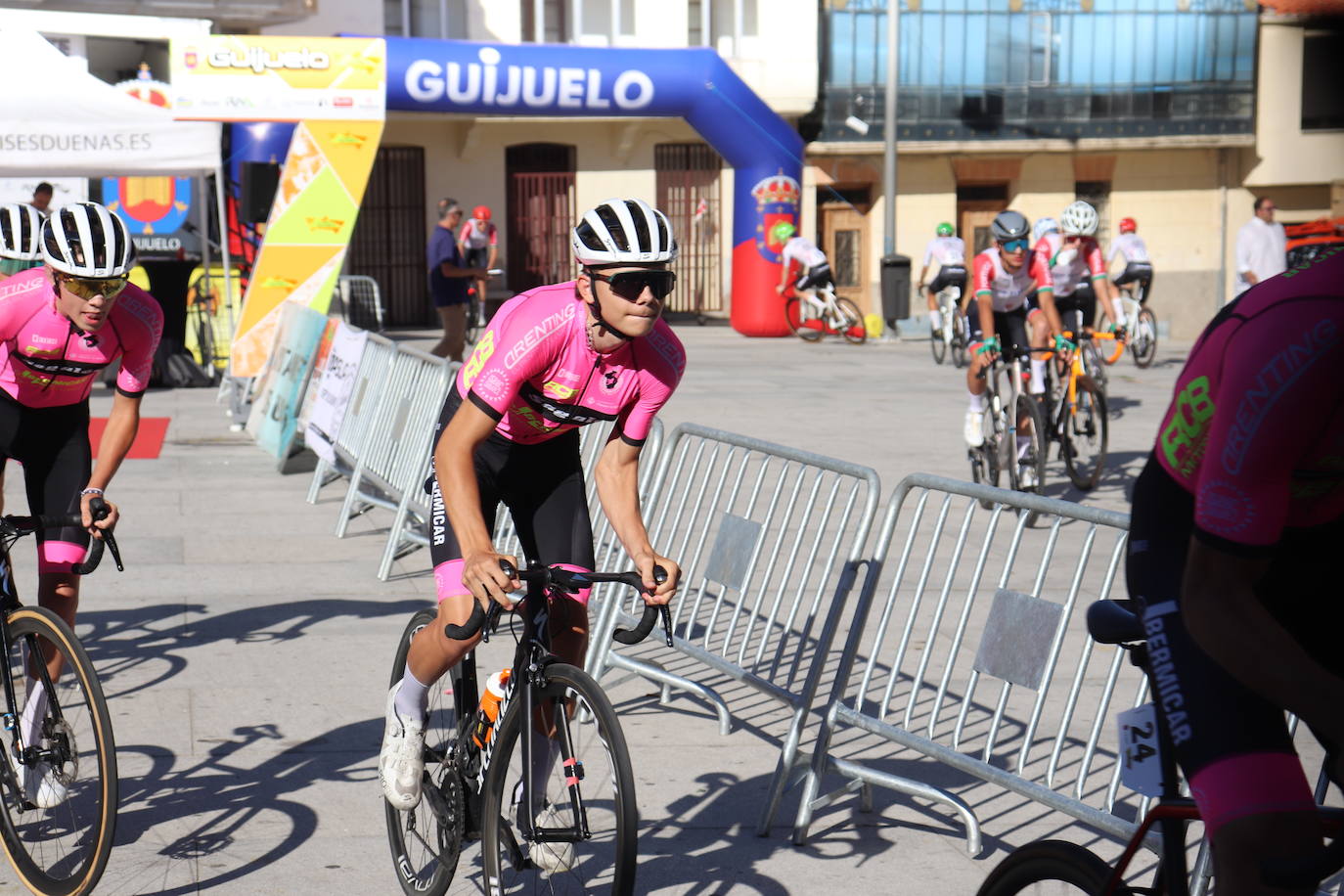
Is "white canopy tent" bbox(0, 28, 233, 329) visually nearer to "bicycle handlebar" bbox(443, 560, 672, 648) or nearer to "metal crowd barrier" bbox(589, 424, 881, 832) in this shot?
"metal crowd barrier" bbox(589, 424, 881, 832)

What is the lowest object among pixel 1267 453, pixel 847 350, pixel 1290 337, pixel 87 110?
pixel 847 350

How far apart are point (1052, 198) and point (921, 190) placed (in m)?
3.22

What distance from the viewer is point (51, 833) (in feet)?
15.0

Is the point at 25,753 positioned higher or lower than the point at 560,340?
lower

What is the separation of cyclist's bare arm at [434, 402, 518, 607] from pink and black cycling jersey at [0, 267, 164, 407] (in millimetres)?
1677

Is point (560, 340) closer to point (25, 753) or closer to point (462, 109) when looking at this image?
point (25, 753)

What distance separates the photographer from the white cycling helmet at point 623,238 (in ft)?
13.0

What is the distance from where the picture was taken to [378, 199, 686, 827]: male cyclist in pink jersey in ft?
13.1

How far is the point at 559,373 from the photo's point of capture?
13.9 ft

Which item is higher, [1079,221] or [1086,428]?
[1079,221]

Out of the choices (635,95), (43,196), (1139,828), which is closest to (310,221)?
(43,196)

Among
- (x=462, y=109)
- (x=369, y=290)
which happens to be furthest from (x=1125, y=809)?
(x=369, y=290)

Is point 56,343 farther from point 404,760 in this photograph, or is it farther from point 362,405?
point 362,405

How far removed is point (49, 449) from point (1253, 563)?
173 inches
